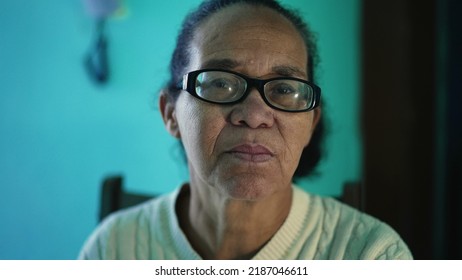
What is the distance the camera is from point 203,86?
2.52ft

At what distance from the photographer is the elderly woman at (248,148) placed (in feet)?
2.46

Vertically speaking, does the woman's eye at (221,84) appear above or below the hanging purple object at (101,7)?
below

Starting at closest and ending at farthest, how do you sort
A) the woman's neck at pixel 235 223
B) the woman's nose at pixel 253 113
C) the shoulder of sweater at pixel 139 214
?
1. the woman's nose at pixel 253 113
2. the woman's neck at pixel 235 223
3. the shoulder of sweater at pixel 139 214

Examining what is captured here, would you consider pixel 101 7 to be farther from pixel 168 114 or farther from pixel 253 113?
pixel 253 113

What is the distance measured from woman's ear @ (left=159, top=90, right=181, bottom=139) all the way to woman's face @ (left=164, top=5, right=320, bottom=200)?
68 mm

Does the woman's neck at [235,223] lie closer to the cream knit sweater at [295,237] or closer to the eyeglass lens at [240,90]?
the cream knit sweater at [295,237]

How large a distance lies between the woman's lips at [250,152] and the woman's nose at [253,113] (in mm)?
37

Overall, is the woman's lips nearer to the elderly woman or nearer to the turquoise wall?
the elderly woman

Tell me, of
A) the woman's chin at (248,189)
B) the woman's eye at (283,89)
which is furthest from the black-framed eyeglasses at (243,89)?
the woman's chin at (248,189)

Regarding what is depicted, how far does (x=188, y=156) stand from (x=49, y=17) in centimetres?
46

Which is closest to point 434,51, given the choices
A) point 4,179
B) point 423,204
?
point 423,204

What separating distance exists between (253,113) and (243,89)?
46 millimetres

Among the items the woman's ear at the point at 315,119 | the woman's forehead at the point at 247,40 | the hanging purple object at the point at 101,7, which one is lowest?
the woman's ear at the point at 315,119
